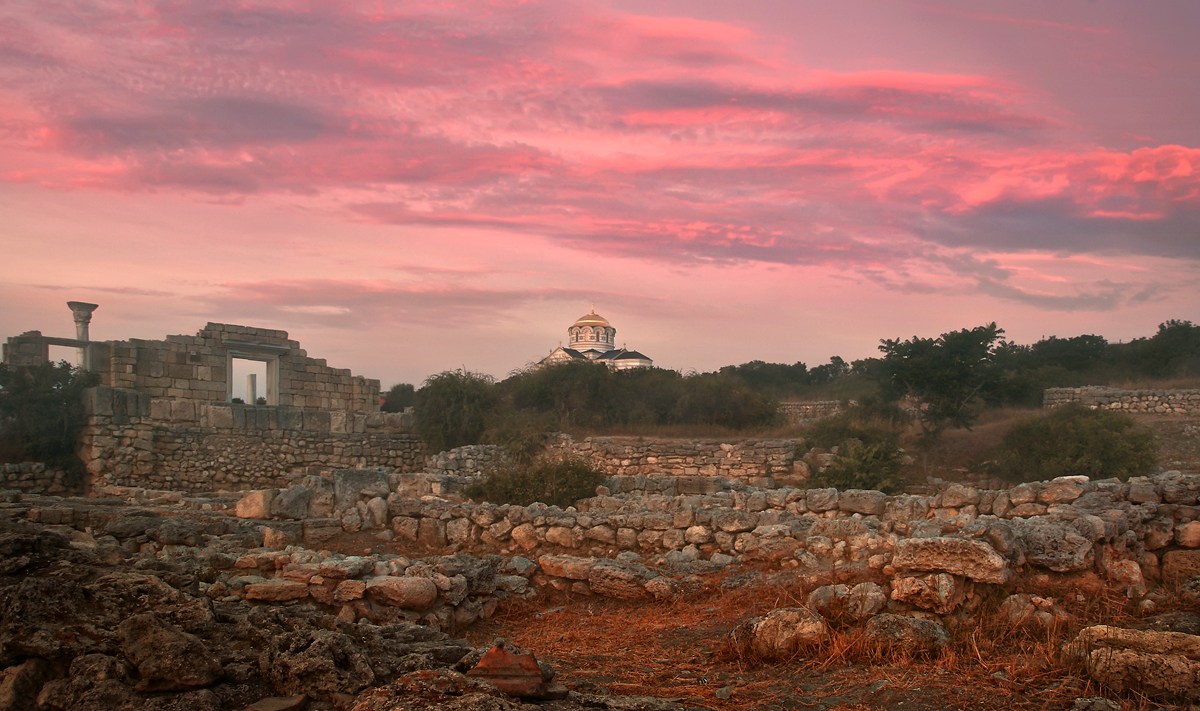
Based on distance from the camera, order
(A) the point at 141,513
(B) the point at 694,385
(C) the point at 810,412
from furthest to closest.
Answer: (C) the point at 810,412 → (B) the point at 694,385 → (A) the point at 141,513

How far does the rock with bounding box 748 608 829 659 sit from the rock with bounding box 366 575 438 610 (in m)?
2.45

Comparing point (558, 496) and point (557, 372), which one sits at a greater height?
point (557, 372)

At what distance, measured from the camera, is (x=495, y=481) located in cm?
1227

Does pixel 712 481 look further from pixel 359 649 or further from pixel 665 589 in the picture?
pixel 359 649

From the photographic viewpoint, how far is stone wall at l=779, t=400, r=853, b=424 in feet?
100

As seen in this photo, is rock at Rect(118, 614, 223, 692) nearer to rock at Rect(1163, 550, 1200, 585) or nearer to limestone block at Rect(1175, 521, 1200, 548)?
rock at Rect(1163, 550, 1200, 585)

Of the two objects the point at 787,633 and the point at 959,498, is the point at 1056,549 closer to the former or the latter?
the point at 787,633

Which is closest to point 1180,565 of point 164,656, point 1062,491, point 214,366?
point 1062,491

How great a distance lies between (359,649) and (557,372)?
892 inches

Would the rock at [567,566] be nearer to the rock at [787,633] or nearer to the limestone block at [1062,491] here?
the rock at [787,633]

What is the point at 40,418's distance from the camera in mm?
16062

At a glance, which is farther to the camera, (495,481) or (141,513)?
(495,481)

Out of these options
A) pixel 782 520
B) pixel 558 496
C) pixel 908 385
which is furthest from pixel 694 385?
pixel 782 520

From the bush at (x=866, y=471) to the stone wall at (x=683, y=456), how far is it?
2.51m
